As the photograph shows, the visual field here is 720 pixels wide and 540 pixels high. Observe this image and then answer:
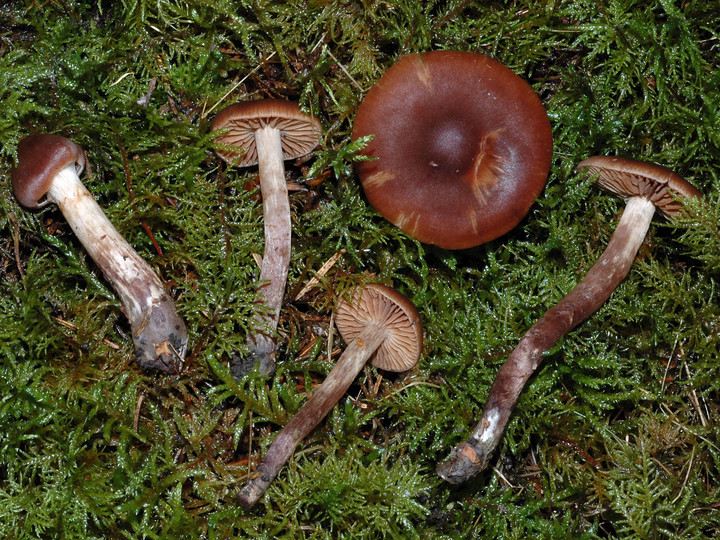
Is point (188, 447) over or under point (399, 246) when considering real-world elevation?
under

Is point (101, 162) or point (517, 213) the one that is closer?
point (517, 213)

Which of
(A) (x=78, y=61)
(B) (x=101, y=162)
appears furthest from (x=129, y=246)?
(A) (x=78, y=61)

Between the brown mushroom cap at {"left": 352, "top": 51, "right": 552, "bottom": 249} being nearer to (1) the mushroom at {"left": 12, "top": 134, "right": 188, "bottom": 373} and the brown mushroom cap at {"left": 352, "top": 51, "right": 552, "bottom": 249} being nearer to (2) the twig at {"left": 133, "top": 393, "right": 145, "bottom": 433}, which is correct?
(1) the mushroom at {"left": 12, "top": 134, "right": 188, "bottom": 373}

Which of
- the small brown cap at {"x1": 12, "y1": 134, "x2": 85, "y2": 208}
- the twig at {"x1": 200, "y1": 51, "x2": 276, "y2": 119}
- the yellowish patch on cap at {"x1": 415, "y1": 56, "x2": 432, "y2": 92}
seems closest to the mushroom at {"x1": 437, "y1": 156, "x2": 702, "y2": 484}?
the yellowish patch on cap at {"x1": 415, "y1": 56, "x2": 432, "y2": 92}

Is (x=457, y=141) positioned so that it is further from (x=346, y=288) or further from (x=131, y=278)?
(x=131, y=278)

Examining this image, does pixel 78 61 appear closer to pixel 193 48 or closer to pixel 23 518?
pixel 193 48

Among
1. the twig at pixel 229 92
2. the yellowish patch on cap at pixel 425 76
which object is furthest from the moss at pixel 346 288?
the yellowish patch on cap at pixel 425 76

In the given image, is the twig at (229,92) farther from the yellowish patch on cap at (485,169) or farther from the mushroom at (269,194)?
the yellowish patch on cap at (485,169)
